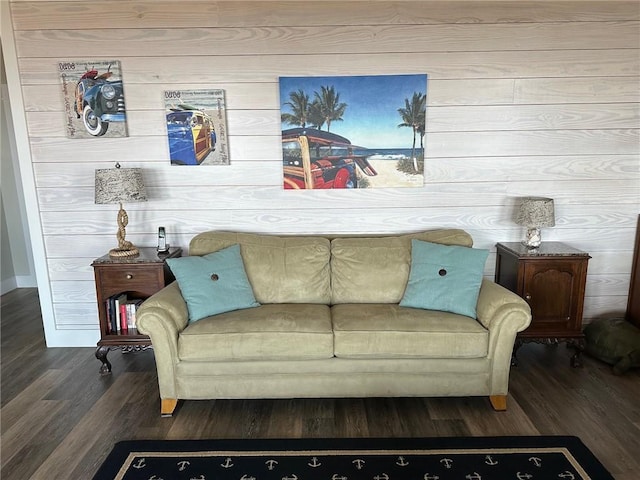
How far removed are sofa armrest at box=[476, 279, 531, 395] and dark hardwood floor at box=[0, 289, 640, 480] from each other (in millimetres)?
214

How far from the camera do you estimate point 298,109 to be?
3.03m

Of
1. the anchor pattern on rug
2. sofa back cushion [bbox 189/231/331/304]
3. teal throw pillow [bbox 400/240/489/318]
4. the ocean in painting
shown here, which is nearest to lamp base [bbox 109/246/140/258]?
sofa back cushion [bbox 189/231/331/304]

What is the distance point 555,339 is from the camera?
2920 millimetres

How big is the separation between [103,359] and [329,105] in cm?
225

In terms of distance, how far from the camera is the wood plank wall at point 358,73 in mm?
2920

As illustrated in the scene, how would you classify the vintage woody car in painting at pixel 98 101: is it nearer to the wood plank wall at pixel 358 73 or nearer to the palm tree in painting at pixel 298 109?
the wood plank wall at pixel 358 73

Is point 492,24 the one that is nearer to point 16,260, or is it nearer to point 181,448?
point 181,448

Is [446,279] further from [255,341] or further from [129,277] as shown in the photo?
[129,277]

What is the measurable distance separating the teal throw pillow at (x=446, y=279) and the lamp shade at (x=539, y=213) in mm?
470

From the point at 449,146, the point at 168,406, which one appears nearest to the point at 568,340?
the point at 449,146

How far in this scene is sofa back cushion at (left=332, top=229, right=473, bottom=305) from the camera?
2816 mm

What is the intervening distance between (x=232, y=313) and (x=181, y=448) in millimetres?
750

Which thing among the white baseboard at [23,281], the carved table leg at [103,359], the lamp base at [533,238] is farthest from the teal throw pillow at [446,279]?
the white baseboard at [23,281]

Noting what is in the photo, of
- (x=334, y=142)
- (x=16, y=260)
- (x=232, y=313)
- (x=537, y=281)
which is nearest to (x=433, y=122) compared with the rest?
(x=334, y=142)
